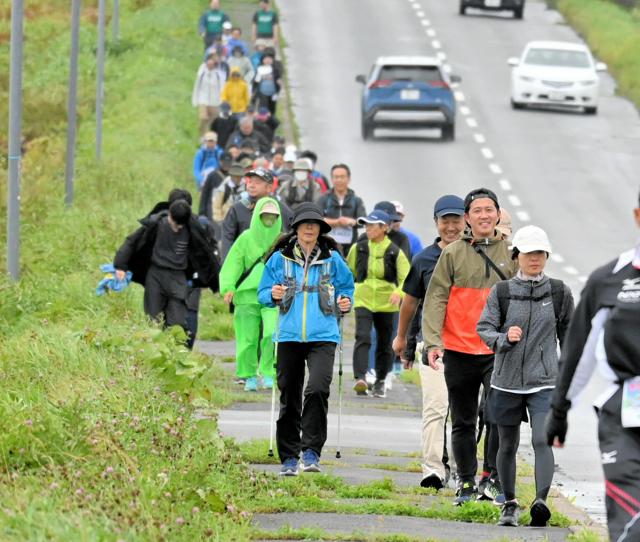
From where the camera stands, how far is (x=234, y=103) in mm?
33750

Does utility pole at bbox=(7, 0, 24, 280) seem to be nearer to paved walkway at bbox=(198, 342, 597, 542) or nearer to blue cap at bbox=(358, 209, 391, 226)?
paved walkway at bbox=(198, 342, 597, 542)

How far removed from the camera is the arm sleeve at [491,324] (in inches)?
412

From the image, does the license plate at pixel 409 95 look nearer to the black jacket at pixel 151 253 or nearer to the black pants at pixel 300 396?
the black jacket at pixel 151 253

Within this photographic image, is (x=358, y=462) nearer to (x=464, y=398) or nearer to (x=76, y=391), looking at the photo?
(x=464, y=398)

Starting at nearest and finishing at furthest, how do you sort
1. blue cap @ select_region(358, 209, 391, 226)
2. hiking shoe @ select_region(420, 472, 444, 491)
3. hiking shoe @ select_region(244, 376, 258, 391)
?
hiking shoe @ select_region(420, 472, 444, 491)
blue cap @ select_region(358, 209, 391, 226)
hiking shoe @ select_region(244, 376, 258, 391)

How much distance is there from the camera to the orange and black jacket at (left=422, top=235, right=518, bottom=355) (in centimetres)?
1127

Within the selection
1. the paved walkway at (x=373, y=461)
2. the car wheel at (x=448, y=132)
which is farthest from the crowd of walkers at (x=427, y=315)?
the car wheel at (x=448, y=132)

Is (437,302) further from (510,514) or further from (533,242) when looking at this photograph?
(510,514)

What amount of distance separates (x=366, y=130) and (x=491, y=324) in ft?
99.0

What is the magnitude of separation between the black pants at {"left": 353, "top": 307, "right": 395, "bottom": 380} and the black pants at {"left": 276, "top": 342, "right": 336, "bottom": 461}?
5205 mm

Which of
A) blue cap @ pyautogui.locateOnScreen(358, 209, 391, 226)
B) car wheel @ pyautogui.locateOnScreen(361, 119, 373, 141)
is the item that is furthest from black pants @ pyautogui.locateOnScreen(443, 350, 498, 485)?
car wheel @ pyautogui.locateOnScreen(361, 119, 373, 141)

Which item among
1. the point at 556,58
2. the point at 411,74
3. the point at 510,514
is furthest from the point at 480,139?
the point at 510,514

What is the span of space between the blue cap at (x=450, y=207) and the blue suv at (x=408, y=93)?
26.7 m

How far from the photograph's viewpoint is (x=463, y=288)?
1133cm
